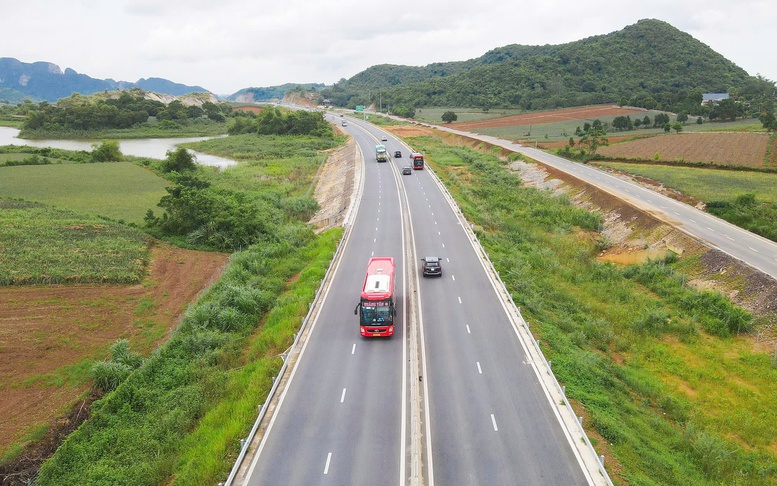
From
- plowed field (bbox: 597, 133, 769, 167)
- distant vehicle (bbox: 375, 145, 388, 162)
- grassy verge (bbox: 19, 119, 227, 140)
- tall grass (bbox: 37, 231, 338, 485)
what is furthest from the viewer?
grassy verge (bbox: 19, 119, 227, 140)

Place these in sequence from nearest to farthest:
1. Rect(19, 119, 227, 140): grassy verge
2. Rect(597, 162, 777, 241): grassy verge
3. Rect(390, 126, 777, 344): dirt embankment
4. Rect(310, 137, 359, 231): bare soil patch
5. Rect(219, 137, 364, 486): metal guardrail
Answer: Rect(219, 137, 364, 486): metal guardrail
Rect(390, 126, 777, 344): dirt embankment
Rect(597, 162, 777, 241): grassy verge
Rect(310, 137, 359, 231): bare soil patch
Rect(19, 119, 227, 140): grassy verge

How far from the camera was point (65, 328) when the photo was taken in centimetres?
2972

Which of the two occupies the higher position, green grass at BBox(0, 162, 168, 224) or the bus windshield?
green grass at BBox(0, 162, 168, 224)

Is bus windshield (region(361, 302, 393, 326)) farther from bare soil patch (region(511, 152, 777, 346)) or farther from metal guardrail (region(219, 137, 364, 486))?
bare soil patch (region(511, 152, 777, 346))

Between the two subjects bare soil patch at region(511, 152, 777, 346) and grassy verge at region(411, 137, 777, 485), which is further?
bare soil patch at region(511, 152, 777, 346)

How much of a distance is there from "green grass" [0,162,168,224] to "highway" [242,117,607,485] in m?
37.4

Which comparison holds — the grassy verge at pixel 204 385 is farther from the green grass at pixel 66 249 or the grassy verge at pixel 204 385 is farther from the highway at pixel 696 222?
the highway at pixel 696 222

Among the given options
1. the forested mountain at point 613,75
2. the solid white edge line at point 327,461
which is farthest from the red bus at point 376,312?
the forested mountain at point 613,75

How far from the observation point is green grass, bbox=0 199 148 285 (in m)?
35.3

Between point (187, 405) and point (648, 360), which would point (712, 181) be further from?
point (187, 405)

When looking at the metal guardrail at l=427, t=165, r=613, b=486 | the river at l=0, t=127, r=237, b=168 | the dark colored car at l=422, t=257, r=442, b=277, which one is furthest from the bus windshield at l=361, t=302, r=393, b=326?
the river at l=0, t=127, r=237, b=168

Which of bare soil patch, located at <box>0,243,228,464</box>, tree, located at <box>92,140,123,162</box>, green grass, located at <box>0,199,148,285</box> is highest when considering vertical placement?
tree, located at <box>92,140,123,162</box>

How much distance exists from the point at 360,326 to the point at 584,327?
14.6 metres

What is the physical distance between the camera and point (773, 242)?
1507 inches
